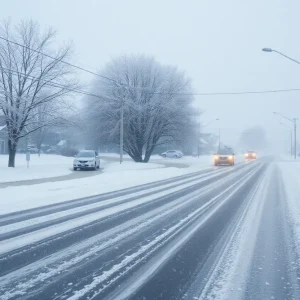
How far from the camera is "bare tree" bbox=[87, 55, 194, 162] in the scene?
136ft

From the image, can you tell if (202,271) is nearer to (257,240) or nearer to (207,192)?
(257,240)

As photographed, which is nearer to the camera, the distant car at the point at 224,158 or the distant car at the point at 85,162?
the distant car at the point at 85,162

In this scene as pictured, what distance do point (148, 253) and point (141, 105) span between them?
35904 millimetres

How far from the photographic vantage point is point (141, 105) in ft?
136

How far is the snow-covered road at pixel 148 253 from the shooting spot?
4.67m

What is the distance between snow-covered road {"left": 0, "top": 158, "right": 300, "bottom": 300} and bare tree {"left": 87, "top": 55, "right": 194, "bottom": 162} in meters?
31.0

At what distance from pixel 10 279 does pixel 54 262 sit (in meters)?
0.84

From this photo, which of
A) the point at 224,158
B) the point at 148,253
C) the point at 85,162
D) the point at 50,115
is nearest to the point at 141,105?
the point at 224,158

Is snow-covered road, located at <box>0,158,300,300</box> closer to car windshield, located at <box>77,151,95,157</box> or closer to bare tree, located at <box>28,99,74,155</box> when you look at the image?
bare tree, located at <box>28,99,74,155</box>

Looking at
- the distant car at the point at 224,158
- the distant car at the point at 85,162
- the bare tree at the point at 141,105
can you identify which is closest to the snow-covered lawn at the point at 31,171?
the distant car at the point at 85,162

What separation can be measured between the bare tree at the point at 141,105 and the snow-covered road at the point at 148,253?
31.0 meters

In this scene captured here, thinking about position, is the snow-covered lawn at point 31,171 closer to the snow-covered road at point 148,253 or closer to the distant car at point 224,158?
the snow-covered road at point 148,253

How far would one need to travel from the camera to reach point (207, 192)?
15156 millimetres

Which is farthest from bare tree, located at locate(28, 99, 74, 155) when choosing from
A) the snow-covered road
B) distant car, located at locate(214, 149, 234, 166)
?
distant car, located at locate(214, 149, 234, 166)
